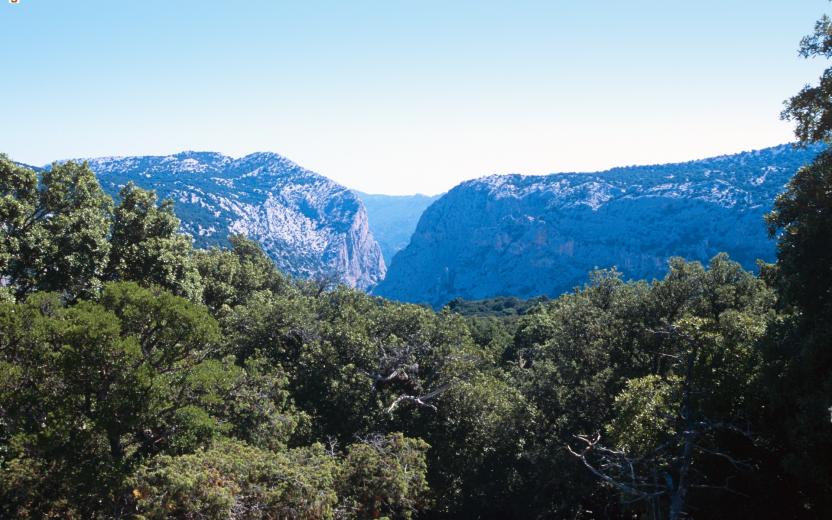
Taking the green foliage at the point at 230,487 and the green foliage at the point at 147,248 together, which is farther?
the green foliage at the point at 147,248

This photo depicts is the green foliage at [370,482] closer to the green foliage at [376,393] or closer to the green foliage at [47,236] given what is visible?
the green foliage at [376,393]

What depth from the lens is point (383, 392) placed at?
82.4 feet

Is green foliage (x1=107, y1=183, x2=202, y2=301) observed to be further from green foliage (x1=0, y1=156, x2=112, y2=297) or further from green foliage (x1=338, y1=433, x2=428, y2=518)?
green foliage (x1=338, y1=433, x2=428, y2=518)

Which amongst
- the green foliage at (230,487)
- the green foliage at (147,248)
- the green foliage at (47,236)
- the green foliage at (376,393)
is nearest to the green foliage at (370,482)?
the green foliage at (376,393)

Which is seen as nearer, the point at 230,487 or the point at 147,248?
the point at 230,487

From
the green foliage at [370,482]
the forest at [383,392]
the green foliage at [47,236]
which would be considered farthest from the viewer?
the green foliage at [47,236]

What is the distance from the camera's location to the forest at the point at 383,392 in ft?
45.3

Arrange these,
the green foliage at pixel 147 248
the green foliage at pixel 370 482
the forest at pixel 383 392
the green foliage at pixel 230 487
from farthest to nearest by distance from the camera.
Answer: the green foliage at pixel 147 248
the green foliage at pixel 370 482
the forest at pixel 383 392
the green foliage at pixel 230 487

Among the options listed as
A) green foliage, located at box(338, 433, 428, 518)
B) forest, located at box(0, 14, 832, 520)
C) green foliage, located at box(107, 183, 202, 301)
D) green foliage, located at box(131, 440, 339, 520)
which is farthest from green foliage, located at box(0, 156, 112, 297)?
green foliage, located at box(338, 433, 428, 518)

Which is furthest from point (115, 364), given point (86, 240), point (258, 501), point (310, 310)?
point (310, 310)

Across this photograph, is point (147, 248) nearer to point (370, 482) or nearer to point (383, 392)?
point (383, 392)

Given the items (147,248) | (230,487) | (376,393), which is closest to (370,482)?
(230,487)

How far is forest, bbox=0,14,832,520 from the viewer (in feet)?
45.3

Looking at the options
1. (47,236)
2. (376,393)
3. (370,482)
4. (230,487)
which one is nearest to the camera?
(230,487)
